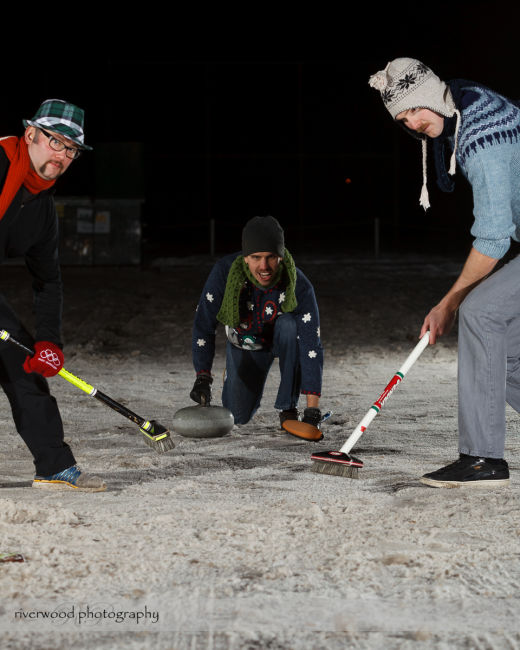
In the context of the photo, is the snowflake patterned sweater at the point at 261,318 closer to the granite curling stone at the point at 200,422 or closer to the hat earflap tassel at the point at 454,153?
the granite curling stone at the point at 200,422

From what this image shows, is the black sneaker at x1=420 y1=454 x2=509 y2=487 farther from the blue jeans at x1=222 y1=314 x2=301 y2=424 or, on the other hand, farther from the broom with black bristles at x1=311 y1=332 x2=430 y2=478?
the blue jeans at x1=222 y1=314 x2=301 y2=424

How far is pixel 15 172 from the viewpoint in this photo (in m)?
4.06

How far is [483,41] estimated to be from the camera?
22.2 m

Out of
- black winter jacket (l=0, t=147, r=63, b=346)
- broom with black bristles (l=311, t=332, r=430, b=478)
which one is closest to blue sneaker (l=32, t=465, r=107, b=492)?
black winter jacket (l=0, t=147, r=63, b=346)

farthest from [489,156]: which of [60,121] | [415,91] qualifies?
[60,121]

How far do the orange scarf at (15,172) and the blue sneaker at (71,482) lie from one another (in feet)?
3.84

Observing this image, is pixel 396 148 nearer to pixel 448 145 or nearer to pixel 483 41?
pixel 483 41

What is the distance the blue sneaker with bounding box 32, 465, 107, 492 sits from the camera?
4.34 meters

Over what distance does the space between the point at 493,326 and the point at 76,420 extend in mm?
2840

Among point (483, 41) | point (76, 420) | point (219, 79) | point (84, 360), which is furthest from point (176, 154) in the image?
point (76, 420)

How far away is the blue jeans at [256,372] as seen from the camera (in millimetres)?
5801

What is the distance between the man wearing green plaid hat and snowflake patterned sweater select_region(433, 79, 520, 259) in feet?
5.40

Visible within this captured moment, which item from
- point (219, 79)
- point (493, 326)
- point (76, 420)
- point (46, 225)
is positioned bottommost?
point (76, 420)

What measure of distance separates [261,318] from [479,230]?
2.00m
